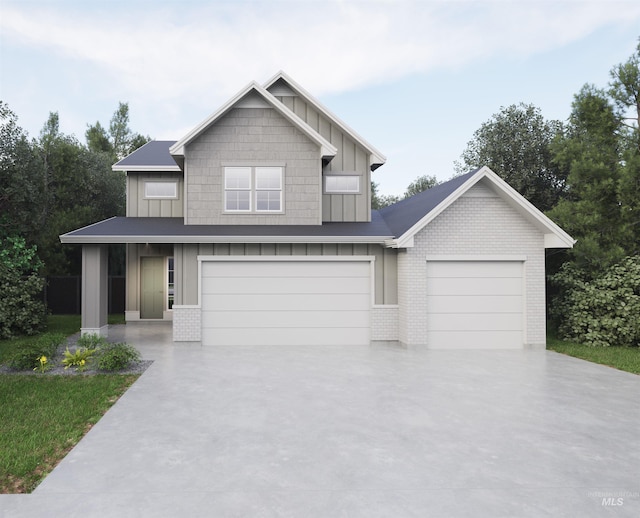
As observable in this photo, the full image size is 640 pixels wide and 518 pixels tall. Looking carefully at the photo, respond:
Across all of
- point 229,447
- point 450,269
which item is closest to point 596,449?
point 229,447

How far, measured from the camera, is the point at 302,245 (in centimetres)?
1238

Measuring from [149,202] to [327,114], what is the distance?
732cm

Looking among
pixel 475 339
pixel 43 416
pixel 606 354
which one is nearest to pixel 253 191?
pixel 475 339

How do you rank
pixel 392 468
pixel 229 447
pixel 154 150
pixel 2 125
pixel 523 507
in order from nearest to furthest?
pixel 523 507
pixel 392 468
pixel 229 447
pixel 2 125
pixel 154 150

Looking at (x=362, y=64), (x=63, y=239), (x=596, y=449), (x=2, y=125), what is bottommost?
(x=596, y=449)

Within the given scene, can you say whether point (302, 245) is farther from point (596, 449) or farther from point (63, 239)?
point (596, 449)

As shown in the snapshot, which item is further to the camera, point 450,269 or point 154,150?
point 154,150

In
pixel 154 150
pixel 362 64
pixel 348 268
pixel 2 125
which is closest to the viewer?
pixel 348 268

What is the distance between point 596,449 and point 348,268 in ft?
26.3

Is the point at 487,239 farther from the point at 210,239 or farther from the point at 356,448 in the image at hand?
the point at 356,448

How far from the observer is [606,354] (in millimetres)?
11195

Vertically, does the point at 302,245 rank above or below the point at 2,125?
below

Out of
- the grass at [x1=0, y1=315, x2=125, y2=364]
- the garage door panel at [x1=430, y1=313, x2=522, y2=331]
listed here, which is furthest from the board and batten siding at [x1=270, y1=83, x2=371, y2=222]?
the grass at [x1=0, y1=315, x2=125, y2=364]

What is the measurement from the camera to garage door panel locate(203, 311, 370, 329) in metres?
12.2
